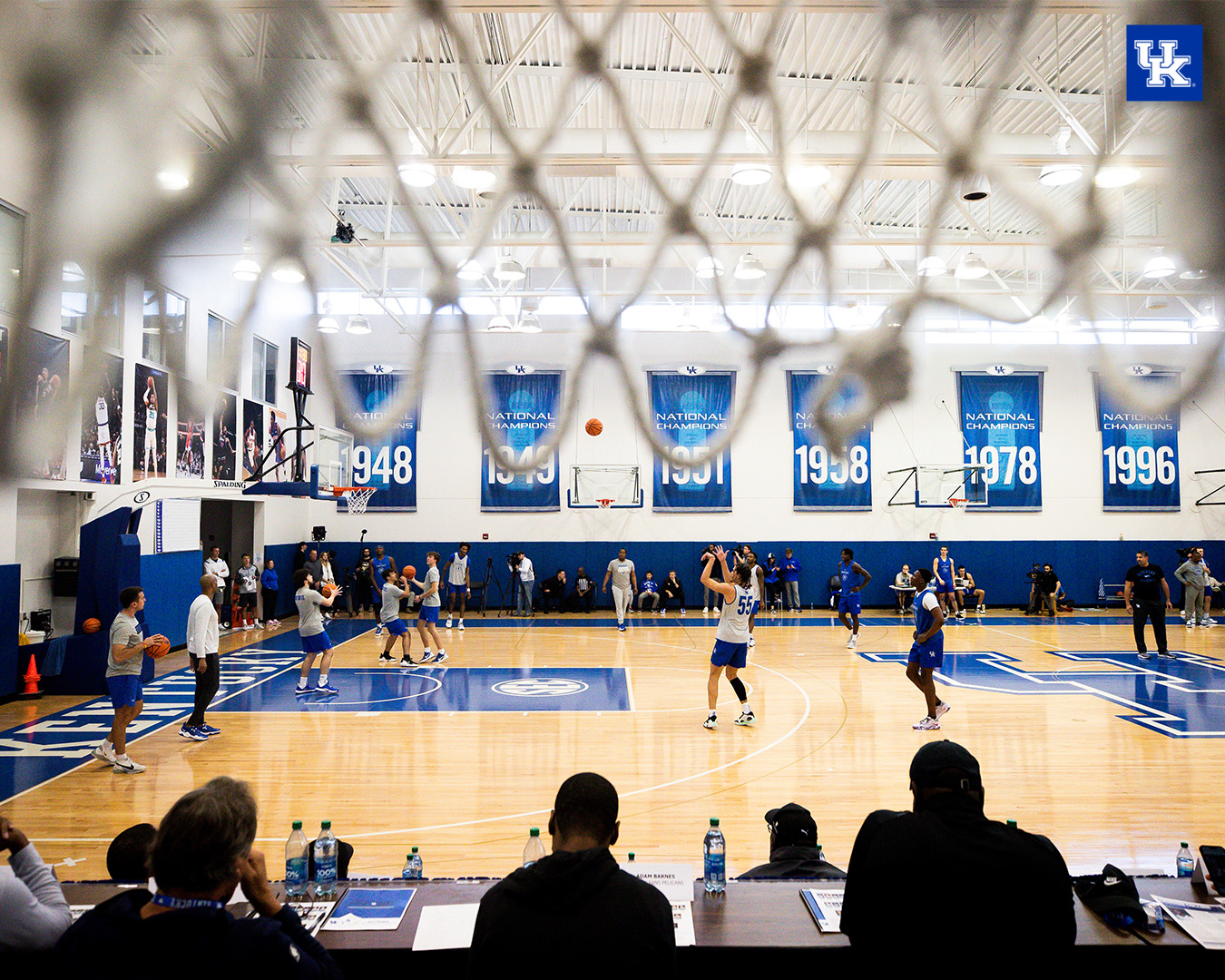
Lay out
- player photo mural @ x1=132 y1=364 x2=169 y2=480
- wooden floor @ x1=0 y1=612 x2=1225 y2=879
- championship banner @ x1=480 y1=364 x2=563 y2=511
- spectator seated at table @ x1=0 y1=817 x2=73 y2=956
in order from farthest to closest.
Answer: player photo mural @ x1=132 y1=364 x2=169 y2=480 → wooden floor @ x1=0 y1=612 x2=1225 y2=879 → championship banner @ x1=480 y1=364 x2=563 y2=511 → spectator seated at table @ x1=0 y1=817 x2=73 y2=956

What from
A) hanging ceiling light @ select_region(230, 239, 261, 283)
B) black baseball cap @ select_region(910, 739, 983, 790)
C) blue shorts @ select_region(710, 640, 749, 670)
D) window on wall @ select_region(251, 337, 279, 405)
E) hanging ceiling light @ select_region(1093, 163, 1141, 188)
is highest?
hanging ceiling light @ select_region(1093, 163, 1141, 188)

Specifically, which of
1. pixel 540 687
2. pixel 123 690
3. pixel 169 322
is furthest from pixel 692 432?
pixel 169 322

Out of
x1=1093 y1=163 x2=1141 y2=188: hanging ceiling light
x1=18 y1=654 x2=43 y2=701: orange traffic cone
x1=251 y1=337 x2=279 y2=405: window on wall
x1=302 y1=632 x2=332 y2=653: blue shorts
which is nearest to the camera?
x1=1093 y1=163 x2=1141 y2=188: hanging ceiling light

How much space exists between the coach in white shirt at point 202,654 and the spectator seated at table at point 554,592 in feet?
42.8

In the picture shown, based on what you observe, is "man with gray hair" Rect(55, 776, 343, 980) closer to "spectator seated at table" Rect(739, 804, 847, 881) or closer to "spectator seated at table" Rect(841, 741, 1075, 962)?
"spectator seated at table" Rect(841, 741, 1075, 962)

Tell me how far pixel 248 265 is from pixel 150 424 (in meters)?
11.0

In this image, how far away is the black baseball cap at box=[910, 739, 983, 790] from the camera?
8.62 ft

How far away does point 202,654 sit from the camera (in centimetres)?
866

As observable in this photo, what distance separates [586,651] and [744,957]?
12413 mm

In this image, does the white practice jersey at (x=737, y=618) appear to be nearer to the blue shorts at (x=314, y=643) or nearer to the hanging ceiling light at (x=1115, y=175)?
the blue shorts at (x=314, y=643)

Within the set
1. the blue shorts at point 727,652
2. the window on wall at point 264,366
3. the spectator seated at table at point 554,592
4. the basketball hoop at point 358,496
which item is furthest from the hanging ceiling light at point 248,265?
the spectator seated at table at point 554,592

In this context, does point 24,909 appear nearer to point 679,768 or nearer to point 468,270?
point 468,270

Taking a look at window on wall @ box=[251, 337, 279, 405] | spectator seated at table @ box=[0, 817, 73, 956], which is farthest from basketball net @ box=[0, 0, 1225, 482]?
spectator seated at table @ box=[0, 817, 73, 956]

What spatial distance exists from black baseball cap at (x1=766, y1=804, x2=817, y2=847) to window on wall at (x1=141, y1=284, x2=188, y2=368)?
356 cm
